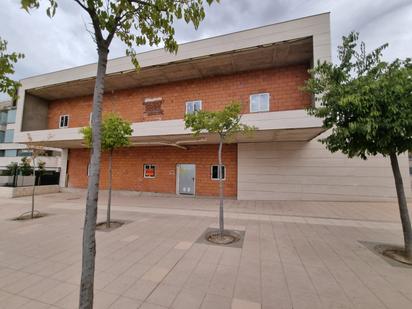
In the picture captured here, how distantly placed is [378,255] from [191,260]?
4.03 m

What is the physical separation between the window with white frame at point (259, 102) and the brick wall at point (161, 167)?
99.3 inches

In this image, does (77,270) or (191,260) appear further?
(191,260)

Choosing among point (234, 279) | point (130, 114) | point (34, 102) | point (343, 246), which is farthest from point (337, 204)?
point (34, 102)

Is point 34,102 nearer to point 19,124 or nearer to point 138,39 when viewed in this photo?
point 19,124

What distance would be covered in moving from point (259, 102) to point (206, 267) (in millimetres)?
9571

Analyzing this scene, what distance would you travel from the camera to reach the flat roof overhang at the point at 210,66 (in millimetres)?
9484

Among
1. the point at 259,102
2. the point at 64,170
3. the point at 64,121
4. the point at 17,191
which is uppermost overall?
the point at 259,102

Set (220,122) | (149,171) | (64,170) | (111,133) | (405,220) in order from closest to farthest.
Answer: (405,220), (220,122), (111,133), (149,171), (64,170)

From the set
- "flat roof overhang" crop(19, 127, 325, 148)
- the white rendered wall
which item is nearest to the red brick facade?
the white rendered wall

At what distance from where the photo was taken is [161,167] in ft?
41.9

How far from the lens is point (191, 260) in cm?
383

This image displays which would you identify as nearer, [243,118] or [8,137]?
[243,118]

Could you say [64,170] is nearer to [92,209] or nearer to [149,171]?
[149,171]

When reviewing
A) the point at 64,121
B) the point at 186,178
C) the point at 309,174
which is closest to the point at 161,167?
the point at 186,178
